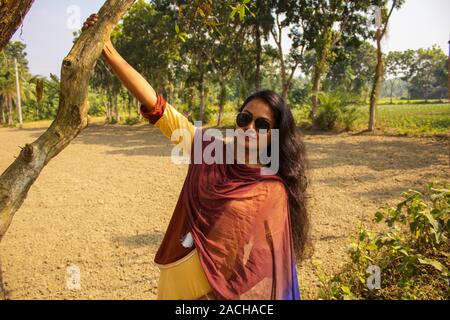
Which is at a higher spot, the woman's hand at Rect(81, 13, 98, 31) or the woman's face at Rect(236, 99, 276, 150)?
the woman's hand at Rect(81, 13, 98, 31)

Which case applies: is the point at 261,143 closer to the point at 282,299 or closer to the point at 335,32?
the point at 282,299

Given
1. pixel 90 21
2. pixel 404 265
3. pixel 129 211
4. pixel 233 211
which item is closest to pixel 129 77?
pixel 90 21

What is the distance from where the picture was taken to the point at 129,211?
576cm

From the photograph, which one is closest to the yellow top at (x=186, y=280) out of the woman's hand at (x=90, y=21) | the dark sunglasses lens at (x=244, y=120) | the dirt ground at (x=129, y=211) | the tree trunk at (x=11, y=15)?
the dark sunglasses lens at (x=244, y=120)

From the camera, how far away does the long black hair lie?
62.8 inches

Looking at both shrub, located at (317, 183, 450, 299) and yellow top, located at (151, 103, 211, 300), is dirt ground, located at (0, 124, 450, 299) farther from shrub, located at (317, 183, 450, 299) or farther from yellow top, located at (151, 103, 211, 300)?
yellow top, located at (151, 103, 211, 300)

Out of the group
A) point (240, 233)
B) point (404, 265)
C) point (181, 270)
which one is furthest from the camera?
point (404, 265)

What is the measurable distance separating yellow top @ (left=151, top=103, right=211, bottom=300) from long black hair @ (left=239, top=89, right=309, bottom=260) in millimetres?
334

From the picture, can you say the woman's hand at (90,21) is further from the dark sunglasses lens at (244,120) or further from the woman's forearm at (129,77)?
the dark sunglasses lens at (244,120)

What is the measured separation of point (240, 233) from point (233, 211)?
0.10m

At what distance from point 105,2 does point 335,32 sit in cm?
1614

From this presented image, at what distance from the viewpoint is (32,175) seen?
3.89 feet

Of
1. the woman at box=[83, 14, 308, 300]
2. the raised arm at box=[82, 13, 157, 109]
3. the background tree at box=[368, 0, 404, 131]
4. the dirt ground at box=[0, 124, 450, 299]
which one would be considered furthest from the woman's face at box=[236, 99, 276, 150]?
the background tree at box=[368, 0, 404, 131]

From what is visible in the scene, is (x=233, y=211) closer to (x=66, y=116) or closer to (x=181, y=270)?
(x=181, y=270)
